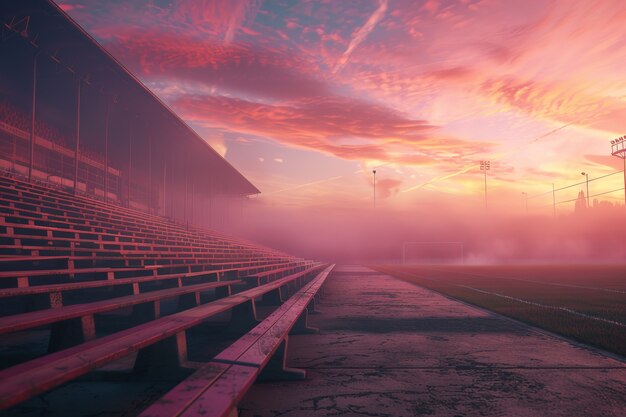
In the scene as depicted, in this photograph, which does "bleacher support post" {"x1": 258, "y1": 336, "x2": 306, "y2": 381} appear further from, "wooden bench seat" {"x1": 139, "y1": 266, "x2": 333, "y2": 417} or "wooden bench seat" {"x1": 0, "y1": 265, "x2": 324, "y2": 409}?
"wooden bench seat" {"x1": 0, "y1": 265, "x2": 324, "y2": 409}

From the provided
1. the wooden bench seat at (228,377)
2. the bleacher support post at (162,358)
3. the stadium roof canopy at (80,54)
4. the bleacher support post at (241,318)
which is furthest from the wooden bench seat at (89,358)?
the stadium roof canopy at (80,54)

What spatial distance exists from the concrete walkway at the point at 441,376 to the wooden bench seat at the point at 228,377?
0.39 meters

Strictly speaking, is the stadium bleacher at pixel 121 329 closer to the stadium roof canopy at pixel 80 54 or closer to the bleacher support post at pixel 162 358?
the bleacher support post at pixel 162 358

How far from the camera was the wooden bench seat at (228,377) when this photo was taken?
1798 mm

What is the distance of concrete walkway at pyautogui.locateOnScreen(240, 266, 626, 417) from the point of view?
9.67ft

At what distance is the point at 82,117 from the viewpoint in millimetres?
25125

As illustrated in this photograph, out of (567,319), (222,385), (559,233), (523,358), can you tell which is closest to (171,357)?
(222,385)

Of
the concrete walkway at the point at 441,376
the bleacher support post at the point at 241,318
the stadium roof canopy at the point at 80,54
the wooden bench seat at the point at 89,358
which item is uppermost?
the stadium roof canopy at the point at 80,54

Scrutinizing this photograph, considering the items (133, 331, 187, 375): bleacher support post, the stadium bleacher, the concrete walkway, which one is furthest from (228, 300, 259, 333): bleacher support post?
(133, 331, 187, 375): bleacher support post

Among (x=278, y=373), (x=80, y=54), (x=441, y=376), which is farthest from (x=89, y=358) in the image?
(x=80, y=54)

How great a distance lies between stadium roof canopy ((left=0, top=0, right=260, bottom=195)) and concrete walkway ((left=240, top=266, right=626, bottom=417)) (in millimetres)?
14872

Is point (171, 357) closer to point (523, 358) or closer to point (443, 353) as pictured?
point (443, 353)

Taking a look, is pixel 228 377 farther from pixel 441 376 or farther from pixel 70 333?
pixel 441 376

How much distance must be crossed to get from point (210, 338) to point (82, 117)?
79.9 feet
